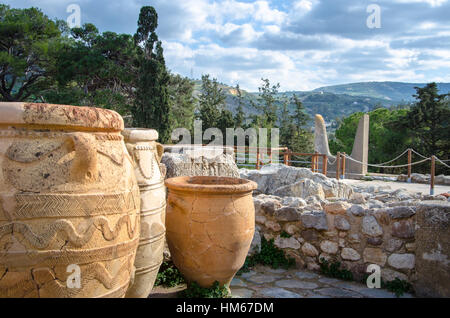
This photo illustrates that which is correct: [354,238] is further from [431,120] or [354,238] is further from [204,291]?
[431,120]

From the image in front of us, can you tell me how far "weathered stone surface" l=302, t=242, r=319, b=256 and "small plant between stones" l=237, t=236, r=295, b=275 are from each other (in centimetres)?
17

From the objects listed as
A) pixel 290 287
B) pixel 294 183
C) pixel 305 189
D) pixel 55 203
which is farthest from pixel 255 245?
pixel 55 203

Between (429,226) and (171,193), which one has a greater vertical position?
(171,193)

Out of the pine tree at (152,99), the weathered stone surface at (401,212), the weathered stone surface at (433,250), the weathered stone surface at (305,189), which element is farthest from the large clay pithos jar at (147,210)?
the pine tree at (152,99)

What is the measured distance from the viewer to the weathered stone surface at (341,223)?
3592 mm

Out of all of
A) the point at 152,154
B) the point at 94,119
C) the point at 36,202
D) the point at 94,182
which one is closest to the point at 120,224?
the point at 94,182

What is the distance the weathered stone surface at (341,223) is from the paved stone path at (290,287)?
1.61 feet

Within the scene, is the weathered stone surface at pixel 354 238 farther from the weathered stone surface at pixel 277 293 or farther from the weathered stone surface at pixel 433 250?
the weathered stone surface at pixel 277 293

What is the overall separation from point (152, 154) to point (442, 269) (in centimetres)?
→ 248

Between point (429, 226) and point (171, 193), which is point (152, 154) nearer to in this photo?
point (171, 193)

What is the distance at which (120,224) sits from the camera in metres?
1.90

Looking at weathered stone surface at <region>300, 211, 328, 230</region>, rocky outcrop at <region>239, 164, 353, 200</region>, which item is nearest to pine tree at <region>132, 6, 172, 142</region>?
rocky outcrop at <region>239, 164, 353, 200</region>

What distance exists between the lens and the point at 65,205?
1.71 m

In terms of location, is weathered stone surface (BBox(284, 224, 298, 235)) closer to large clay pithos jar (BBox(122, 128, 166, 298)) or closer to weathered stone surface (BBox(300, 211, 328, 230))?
weathered stone surface (BBox(300, 211, 328, 230))
